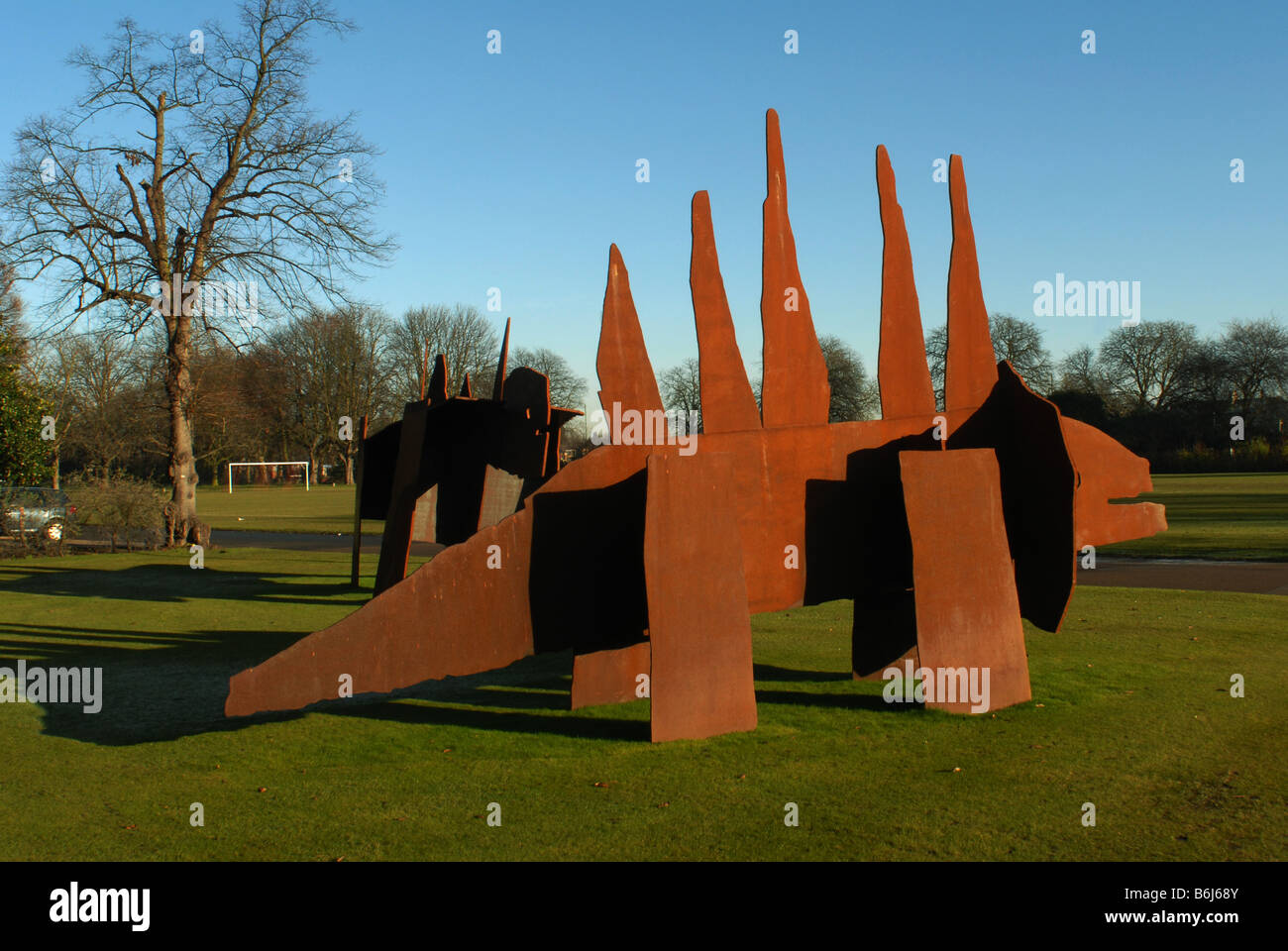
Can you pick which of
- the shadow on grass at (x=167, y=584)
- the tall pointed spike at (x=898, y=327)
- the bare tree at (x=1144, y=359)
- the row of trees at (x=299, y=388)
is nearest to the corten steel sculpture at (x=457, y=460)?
the tall pointed spike at (x=898, y=327)

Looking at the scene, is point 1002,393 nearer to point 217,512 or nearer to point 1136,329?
point 217,512

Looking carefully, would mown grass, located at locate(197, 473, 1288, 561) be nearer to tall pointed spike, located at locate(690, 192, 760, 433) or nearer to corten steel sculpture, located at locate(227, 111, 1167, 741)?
corten steel sculpture, located at locate(227, 111, 1167, 741)

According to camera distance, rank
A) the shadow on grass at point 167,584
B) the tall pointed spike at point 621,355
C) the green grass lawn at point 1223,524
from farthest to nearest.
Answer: the green grass lawn at point 1223,524
the shadow on grass at point 167,584
the tall pointed spike at point 621,355

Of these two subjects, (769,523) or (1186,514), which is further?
(1186,514)

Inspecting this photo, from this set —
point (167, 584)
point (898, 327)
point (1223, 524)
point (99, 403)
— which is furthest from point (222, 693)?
point (99, 403)

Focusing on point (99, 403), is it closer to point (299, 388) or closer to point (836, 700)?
point (299, 388)

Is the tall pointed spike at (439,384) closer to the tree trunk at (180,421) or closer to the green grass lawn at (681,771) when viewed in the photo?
the green grass lawn at (681,771)

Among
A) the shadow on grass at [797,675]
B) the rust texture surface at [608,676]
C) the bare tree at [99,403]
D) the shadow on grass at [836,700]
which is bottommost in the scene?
the shadow on grass at [797,675]

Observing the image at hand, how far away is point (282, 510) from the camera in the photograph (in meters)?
44.8

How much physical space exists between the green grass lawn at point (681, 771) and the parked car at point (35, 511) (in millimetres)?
16827

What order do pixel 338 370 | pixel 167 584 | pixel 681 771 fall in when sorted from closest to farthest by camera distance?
pixel 681 771
pixel 167 584
pixel 338 370

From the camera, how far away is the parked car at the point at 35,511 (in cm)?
2378

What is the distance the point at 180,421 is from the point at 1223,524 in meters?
27.0
